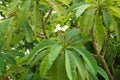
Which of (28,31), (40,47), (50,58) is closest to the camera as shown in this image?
(50,58)

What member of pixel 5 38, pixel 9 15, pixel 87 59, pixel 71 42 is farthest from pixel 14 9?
pixel 87 59

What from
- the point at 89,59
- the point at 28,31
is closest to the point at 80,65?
the point at 89,59

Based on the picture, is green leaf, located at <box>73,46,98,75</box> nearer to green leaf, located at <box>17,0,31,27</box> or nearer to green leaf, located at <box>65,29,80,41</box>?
green leaf, located at <box>65,29,80,41</box>

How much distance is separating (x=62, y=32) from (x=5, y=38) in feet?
0.91

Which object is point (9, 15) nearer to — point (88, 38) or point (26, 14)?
point (26, 14)

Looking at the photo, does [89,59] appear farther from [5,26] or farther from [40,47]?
[5,26]

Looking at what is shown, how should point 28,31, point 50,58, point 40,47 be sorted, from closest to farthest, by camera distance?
point 50,58, point 40,47, point 28,31

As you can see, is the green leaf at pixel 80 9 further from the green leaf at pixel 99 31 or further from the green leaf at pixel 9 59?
the green leaf at pixel 9 59

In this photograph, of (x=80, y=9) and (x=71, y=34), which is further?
(x=71, y=34)

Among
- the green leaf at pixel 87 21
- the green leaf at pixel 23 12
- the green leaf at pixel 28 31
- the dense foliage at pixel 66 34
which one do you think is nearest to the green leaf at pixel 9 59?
the dense foliage at pixel 66 34

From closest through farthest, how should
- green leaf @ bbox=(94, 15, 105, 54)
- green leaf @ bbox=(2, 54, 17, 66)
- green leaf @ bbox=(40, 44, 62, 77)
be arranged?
1. green leaf @ bbox=(40, 44, 62, 77)
2. green leaf @ bbox=(94, 15, 105, 54)
3. green leaf @ bbox=(2, 54, 17, 66)

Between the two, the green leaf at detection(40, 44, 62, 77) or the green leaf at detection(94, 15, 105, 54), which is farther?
the green leaf at detection(94, 15, 105, 54)

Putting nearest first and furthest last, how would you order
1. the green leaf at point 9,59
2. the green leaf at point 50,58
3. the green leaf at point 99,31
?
the green leaf at point 50,58
the green leaf at point 99,31
the green leaf at point 9,59

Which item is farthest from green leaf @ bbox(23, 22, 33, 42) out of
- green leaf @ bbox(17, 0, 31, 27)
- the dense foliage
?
green leaf @ bbox(17, 0, 31, 27)
